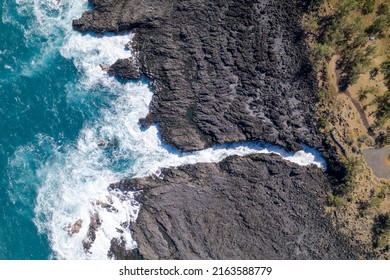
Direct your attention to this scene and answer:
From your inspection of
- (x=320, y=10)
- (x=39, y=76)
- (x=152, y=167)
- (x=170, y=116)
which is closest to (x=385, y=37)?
(x=320, y=10)

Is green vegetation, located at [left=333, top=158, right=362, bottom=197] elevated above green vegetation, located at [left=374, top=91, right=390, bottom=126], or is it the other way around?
green vegetation, located at [left=374, top=91, right=390, bottom=126]

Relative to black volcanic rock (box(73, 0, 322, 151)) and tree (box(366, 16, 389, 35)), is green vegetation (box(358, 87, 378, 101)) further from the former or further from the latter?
tree (box(366, 16, 389, 35))

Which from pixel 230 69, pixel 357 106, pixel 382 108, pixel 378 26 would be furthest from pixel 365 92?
Answer: pixel 230 69

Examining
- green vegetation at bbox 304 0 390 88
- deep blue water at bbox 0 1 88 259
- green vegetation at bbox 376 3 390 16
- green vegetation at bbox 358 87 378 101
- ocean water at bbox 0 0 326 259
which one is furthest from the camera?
deep blue water at bbox 0 1 88 259

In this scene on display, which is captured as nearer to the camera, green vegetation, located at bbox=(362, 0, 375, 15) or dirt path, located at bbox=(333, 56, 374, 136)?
green vegetation, located at bbox=(362, 0, 375, 15)

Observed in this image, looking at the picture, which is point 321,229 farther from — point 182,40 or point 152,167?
point 182,40

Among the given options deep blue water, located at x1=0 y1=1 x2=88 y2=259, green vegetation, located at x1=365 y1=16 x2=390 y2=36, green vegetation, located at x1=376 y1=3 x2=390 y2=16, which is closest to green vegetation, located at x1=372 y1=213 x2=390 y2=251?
green vegetation, located at x1=365 y1=16 x2=390 y2=36
